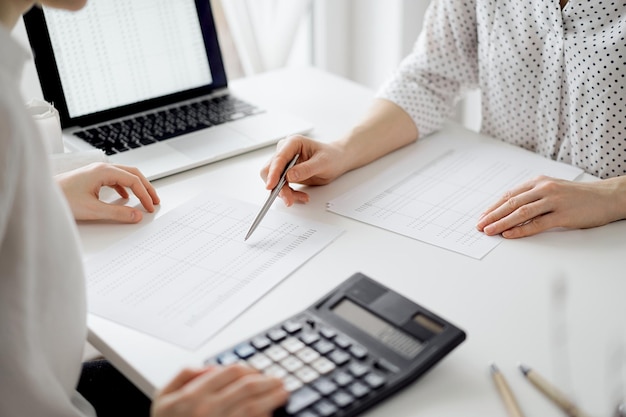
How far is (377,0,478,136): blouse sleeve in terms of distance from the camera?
4.47 feet

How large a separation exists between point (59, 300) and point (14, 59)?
0.25 meters

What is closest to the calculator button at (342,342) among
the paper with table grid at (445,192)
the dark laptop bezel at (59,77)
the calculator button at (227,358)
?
the calculator button at (227,358)

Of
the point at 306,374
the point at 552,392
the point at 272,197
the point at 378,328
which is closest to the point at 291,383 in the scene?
the point at 306,374

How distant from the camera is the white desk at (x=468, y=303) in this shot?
0.76 metres

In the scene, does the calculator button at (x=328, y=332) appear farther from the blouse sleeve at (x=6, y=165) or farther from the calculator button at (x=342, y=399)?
the blouse sleeve at (x=6, y=165)

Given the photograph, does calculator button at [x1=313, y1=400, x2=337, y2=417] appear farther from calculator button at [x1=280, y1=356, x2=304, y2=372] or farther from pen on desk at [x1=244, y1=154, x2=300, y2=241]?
pen on desk at [x1=244, y1=154, x2=300, y2=241]

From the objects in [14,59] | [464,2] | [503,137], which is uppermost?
[14,59]

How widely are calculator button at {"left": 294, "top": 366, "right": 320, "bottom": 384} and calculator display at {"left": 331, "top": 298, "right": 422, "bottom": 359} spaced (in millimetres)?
84

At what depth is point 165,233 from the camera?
1040 mm

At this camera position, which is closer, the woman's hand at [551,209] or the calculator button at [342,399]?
the calculator button at [342,399]

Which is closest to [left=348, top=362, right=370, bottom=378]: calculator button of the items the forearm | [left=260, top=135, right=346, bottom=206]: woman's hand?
[left=260, top=135, right=346, bottom=206]: woman's hand

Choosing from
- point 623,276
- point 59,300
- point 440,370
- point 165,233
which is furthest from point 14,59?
point 623,276

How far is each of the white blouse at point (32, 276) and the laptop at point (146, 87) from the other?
1.41 feet

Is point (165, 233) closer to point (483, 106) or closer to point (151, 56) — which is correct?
point (151, 56)
